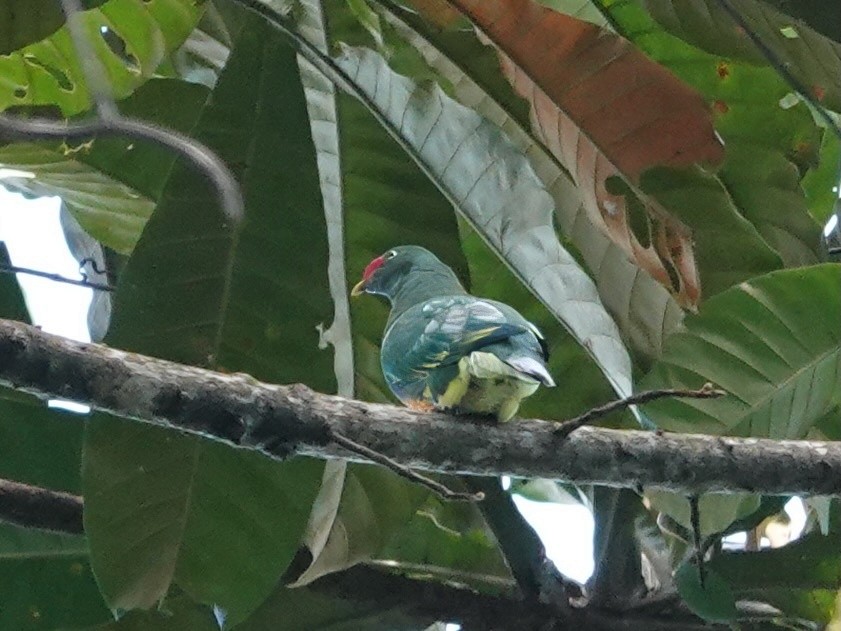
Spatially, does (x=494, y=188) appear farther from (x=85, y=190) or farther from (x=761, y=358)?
(x=85, y=190)

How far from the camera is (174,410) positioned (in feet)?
2.70

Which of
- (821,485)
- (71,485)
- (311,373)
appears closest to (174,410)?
(311,373)

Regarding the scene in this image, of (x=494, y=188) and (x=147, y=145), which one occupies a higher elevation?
(x=494, y=188)

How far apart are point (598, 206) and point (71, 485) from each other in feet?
Answer: 2.55

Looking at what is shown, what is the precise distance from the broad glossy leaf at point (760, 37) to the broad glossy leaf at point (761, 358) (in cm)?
21

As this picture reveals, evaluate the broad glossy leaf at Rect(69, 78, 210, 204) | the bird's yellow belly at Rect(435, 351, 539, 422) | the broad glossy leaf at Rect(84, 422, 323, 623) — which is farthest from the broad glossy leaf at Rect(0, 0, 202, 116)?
the bird's yellow belly at Rect(435, 351, 539, 422)

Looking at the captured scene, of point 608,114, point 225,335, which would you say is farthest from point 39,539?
point 608,114

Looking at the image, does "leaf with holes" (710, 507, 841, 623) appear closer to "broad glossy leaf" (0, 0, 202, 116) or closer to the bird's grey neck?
the bird's grey neck

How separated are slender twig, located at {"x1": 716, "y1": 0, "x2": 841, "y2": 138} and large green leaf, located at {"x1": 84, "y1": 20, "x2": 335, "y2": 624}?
1.51 ft

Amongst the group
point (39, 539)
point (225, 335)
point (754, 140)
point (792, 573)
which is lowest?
point (39, 539)

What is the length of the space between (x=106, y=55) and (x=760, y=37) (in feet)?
2.64

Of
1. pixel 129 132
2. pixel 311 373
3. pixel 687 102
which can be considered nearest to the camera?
pixel 129 132

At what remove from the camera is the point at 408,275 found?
1.34 m

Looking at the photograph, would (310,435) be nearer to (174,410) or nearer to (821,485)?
(174,410)
